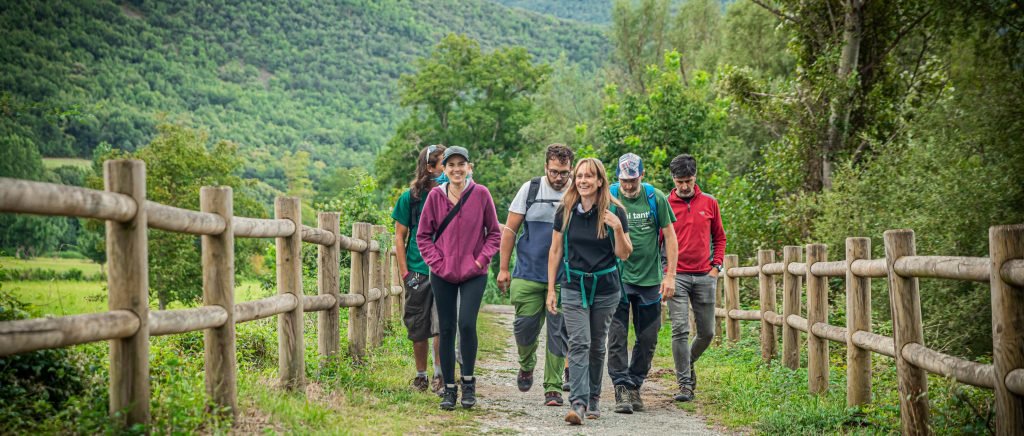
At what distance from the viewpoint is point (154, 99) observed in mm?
134625

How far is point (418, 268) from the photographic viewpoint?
8.41 meters

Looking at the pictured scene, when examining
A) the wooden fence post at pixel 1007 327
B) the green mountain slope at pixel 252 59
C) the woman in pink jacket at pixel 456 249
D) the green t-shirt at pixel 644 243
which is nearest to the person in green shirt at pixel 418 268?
the woman in pink jacket at pixel 456 249

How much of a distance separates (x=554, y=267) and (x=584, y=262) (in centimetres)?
24

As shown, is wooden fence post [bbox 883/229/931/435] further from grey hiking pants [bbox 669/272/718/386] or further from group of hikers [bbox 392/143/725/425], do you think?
grey hiking pants [bbox 669/272/718/386]

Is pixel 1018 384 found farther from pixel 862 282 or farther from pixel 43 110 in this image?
pixel 43 110

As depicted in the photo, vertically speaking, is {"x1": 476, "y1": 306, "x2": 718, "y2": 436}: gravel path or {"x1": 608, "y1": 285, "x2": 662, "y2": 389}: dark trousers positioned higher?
{"x1": 608, "y1": 285, "x2": 662, "y2": 389}: dark trousers

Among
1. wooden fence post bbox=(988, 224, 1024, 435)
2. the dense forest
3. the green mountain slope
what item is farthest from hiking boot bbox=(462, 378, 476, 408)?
the green mountain slope

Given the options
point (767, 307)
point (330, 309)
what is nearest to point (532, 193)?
point (330, 309)

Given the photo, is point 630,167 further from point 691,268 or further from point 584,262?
point 691,268

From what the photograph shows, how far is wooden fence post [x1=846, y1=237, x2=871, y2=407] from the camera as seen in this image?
719cm

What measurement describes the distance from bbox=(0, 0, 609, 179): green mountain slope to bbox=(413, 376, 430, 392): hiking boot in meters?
98.0

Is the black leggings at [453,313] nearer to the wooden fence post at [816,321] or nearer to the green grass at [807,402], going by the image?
the green grass at [807,402]

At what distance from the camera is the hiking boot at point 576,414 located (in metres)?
7.00

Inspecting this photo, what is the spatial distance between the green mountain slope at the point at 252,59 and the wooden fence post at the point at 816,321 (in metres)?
99.4
